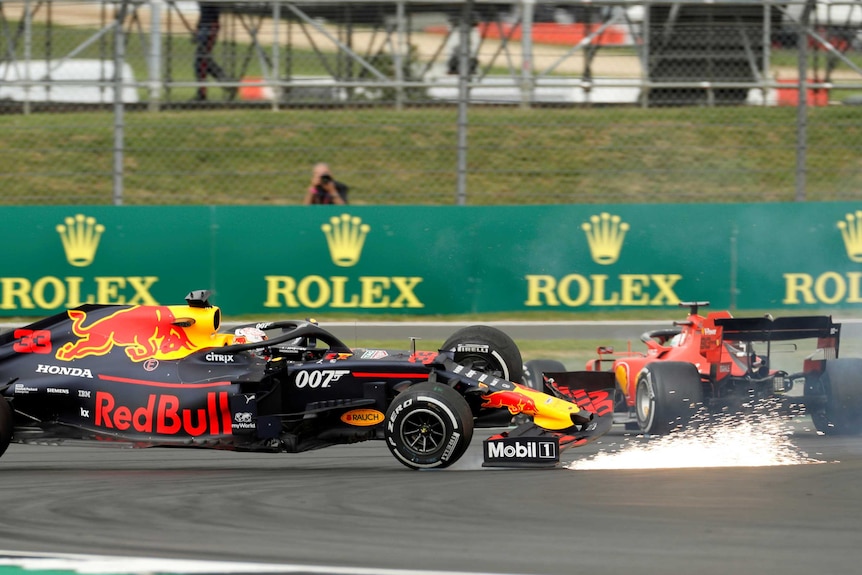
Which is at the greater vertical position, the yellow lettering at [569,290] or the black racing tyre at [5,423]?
the yellow lettering at [569,290]

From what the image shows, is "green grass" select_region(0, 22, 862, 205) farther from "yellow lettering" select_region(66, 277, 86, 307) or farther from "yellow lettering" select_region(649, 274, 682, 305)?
"yellow lettering" select_region(649, 274, 682, 305)

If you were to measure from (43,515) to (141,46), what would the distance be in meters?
8.61

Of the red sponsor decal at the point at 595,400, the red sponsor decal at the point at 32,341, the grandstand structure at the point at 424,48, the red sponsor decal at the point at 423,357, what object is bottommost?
the red sponsor decal at the point at 595,400

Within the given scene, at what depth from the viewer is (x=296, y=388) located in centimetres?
815

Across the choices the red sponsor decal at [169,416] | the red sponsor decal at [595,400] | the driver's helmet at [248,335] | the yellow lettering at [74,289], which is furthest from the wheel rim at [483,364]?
the yellow lettering at [74,289]

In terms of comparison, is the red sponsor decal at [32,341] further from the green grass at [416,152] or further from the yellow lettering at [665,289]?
the yellow lettering at [665,289]

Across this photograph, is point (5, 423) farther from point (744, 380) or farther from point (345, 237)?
point (345, 237)

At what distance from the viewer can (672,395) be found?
9.15 m

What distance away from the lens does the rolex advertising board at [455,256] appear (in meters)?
13.9

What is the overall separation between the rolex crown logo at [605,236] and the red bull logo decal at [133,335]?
6.28 metres

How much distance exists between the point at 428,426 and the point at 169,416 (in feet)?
5.22

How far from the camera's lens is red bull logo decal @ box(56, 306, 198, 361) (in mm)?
8461

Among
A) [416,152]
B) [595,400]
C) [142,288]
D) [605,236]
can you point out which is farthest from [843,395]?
[142,288]

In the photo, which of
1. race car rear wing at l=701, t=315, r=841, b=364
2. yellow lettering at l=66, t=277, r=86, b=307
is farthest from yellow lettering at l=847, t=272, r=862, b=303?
yellow lettering at l=66, t=277, r=86, b=307
